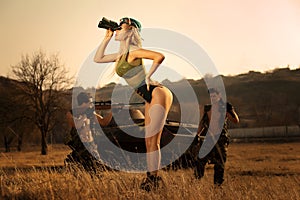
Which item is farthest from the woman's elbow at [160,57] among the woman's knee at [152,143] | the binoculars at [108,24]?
the woman's knee at [152,143]

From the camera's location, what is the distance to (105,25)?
558cm

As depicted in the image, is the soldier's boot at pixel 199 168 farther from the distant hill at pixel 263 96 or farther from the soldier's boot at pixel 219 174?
the distant hill at pixel 263 96

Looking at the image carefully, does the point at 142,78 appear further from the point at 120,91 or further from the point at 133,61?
the point at 120,91

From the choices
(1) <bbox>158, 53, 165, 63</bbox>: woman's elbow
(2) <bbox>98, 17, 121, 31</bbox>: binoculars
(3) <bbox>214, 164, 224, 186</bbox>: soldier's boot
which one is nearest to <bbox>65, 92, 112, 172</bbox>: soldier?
(3) <bbox>214, 164, 224, 186</bbox>: soldier's boot

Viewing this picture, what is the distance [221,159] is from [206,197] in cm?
302

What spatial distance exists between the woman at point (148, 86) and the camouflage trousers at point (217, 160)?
7.59 ft

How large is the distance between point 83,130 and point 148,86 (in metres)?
3.47

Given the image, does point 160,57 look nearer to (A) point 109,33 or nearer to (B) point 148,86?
(B) point 148,86

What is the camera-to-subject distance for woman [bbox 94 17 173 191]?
5180mm

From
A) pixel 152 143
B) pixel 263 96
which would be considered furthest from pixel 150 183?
pixel 263 96

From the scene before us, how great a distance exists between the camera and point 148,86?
519 centimetres

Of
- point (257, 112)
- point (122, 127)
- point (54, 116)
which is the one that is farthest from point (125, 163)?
point (257, 112)

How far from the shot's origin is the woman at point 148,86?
518cm

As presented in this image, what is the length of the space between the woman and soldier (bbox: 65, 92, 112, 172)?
2838 millimetres
